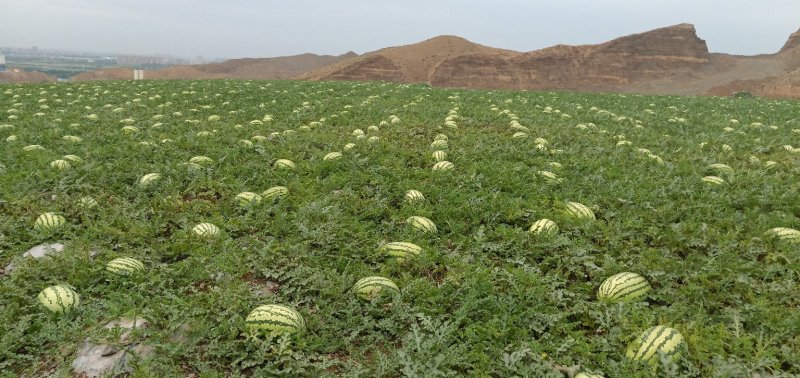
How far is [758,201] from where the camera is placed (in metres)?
5.82

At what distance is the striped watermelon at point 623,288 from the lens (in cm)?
400

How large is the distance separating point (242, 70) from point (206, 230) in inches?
4555

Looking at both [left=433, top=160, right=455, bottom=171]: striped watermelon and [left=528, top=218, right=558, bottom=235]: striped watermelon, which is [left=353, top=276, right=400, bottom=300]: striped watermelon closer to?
[left=528, top=218, right=558, bottom=235]: striped watermelon

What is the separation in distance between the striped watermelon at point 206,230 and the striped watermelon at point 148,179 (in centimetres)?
183

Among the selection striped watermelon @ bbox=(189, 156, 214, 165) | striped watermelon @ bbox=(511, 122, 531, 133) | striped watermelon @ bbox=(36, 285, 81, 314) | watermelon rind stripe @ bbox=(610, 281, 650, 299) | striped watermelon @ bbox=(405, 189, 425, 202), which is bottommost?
striped watermelon @ bbox=(36, 285, 81, 314)

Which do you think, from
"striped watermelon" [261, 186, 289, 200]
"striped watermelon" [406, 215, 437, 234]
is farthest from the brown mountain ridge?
"striped watermelon" [406, 215, 437, 234]

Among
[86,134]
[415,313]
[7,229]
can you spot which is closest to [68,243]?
[7,229]

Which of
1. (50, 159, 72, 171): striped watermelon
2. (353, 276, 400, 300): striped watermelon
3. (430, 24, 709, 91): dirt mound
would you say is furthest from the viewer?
(430, 24, 709, 91): dirt mound

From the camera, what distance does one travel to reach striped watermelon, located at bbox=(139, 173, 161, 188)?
6445mm

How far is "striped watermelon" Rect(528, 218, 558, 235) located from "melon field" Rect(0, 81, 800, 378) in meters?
0.02

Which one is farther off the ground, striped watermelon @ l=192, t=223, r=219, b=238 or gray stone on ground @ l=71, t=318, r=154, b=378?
striped watermelon @ l=192, t=223, r=219, b=238

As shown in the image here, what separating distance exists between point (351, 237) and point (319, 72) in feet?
213

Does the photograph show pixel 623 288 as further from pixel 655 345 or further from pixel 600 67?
pixel 600 67

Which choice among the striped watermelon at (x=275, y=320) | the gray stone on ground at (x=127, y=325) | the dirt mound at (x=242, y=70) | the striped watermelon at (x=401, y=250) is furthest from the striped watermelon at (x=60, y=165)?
the dirt mound at (x=242, y=70)
